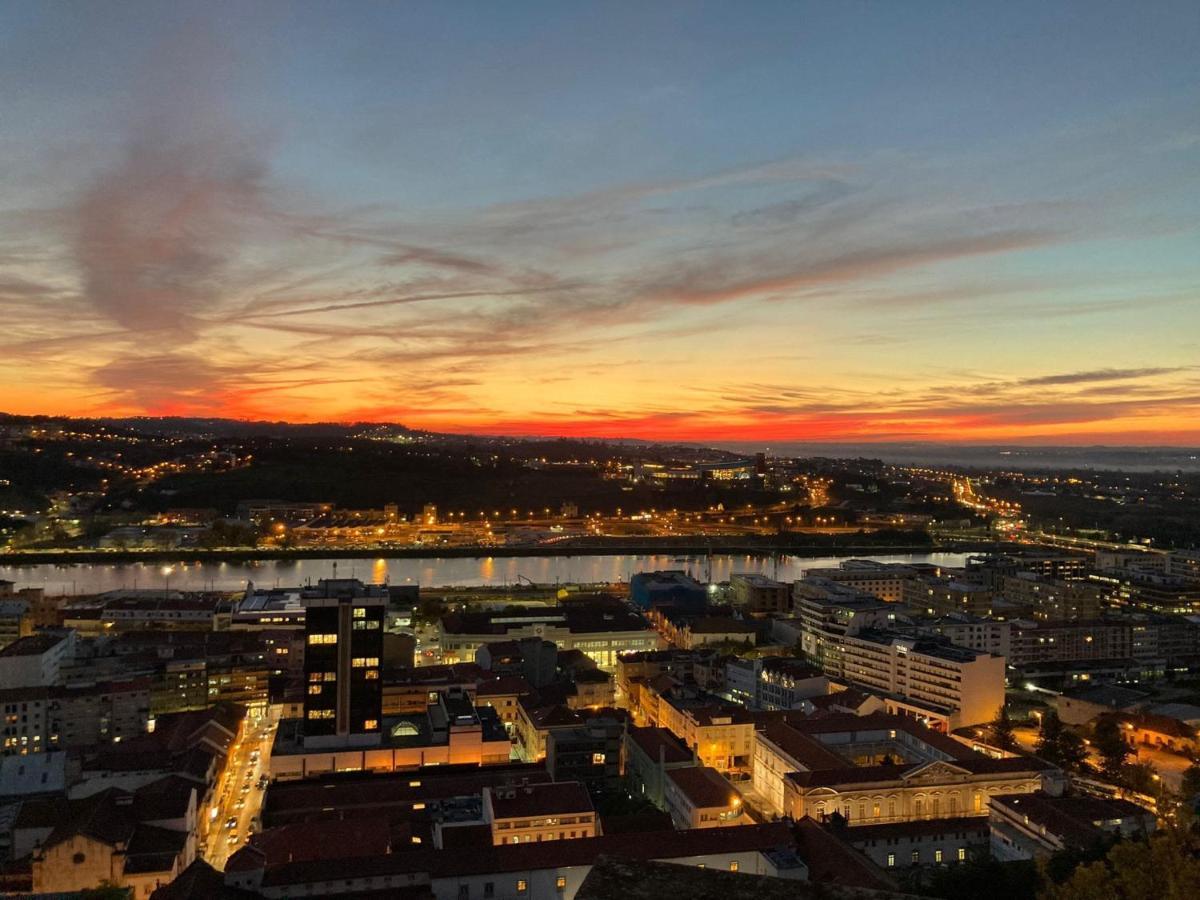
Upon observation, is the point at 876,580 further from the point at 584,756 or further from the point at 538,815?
the point at 538,815

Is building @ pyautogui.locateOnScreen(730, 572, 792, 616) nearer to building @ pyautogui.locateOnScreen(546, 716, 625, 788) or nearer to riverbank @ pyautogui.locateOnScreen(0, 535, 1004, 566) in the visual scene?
riverbank @ pyautogui.locateOnScreen(0, 535, 1004, 566)

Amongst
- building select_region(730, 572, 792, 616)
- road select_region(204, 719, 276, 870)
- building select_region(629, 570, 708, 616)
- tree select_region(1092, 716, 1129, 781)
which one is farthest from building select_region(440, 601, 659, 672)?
tree select_region(1092, 716, 1129, 781)

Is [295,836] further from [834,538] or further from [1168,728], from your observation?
[834,538]

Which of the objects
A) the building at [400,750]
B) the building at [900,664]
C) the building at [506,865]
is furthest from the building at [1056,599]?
the building at [506,865]

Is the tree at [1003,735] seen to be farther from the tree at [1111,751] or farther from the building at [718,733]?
the building at [718,733]

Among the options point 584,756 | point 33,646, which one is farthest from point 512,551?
point 584,756

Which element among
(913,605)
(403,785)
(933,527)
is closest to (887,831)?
(403,785)
